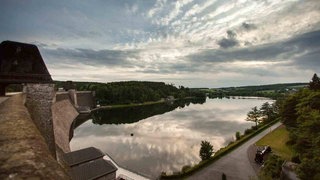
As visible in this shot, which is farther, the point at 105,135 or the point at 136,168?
the point at 105,135

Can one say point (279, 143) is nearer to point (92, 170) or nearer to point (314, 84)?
point (314, 84)

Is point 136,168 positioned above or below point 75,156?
below

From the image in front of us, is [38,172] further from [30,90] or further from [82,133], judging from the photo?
[82,133]

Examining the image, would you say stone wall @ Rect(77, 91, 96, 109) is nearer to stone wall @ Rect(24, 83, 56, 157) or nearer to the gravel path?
the gravel path

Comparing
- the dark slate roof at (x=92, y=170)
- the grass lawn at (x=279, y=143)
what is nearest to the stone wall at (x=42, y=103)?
the dark slate roof at (x=92, y=170)

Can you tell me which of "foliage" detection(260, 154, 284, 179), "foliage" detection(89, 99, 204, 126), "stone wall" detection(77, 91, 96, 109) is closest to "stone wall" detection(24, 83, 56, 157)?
"foliage" detection(260, 154, 284, 179)

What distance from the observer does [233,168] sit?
3052 cm

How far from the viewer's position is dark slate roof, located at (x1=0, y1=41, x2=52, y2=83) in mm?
21406

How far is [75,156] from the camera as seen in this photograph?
27.8 m

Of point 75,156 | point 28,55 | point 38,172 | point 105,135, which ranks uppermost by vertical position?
point 28,55

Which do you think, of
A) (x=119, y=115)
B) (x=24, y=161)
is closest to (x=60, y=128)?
(x=24, y=161)

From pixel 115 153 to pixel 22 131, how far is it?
1581 inches

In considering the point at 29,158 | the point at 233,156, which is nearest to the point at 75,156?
the point at 233,156

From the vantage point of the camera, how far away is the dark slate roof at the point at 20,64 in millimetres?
21406
